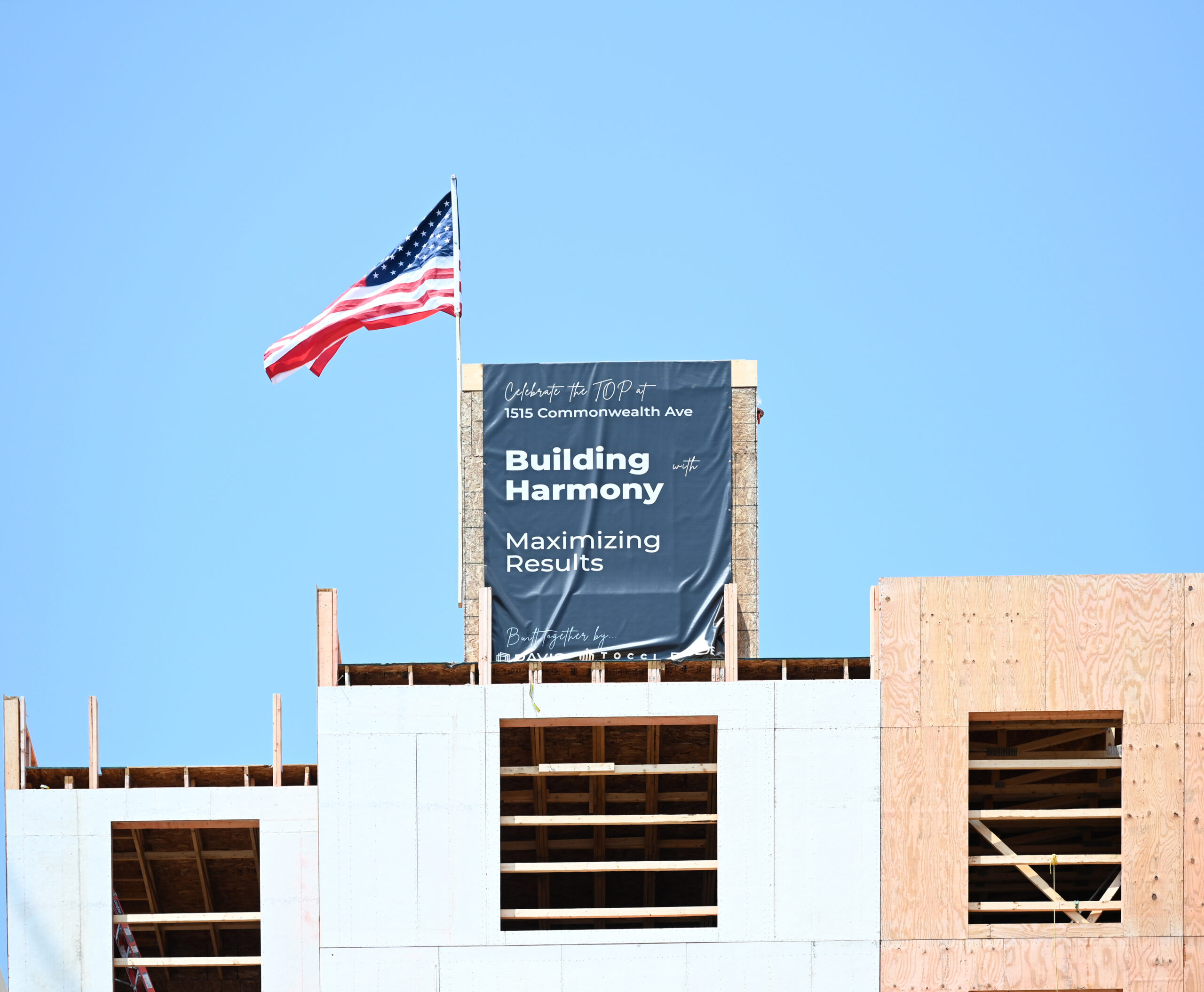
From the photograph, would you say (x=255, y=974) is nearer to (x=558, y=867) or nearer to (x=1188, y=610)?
(x=558, y=867)

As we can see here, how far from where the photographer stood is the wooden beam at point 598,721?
26.8 meters

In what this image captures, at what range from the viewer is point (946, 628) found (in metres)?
26.8

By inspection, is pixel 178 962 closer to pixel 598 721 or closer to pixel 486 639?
pixel 486 639

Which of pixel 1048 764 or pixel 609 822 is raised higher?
pixel 1048 764

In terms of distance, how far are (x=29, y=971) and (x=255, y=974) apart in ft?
18.6

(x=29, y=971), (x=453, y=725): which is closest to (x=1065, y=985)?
(x=453, y=725)

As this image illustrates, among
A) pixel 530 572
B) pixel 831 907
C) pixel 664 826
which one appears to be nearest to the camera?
pixel 831 907

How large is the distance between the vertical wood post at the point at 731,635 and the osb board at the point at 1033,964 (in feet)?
17.5

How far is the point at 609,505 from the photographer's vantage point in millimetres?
29062

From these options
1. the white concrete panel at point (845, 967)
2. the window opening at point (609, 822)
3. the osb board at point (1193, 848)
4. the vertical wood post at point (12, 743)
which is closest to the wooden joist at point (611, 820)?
the window opening at point (609, 822)

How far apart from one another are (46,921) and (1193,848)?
66.8ft

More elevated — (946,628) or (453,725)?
(946,628)

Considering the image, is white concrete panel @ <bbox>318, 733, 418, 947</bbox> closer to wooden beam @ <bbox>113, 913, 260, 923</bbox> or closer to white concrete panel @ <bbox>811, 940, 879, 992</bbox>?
wooden beam @ <bbox>113, 913, 260, 923</bbox>

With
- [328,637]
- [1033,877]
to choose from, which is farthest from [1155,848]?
[328,637]
